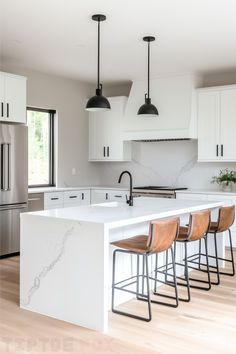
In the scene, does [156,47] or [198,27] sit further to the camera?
[156,47]

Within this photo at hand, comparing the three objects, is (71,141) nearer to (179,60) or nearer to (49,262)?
(179,60)

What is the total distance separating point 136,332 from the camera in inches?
127

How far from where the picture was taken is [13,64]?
619cm

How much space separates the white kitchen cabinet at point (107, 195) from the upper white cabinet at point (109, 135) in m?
0.65

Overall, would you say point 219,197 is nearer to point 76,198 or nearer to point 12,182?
point 76,198

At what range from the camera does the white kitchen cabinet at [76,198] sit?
22.1 feet

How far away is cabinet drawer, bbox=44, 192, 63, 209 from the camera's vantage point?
20.7 feet

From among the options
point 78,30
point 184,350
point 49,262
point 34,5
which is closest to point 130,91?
point 78,30

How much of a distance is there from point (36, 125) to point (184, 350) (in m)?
4.83

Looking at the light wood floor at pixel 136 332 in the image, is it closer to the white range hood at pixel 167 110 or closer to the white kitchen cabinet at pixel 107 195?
the white kitchen cabinet at pixel 107 195

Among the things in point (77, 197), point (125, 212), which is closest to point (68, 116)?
point (77, 197)

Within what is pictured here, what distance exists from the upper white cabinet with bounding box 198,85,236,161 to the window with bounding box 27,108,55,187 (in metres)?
2.49

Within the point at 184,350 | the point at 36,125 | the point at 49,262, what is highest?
the point at 36,125

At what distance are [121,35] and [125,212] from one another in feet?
7.27
